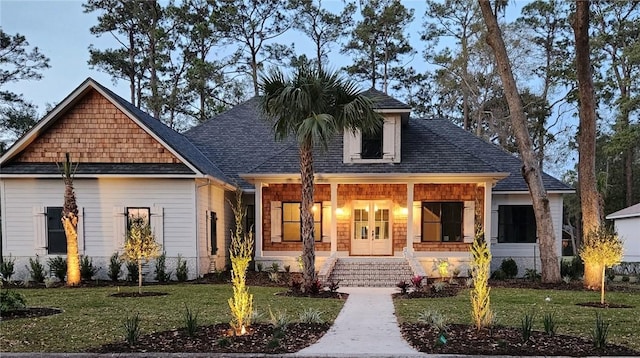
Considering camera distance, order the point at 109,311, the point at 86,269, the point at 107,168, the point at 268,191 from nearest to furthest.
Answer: the point at 109,311 → the point at 86,269 → the point at 107,168 → the point at 268,191

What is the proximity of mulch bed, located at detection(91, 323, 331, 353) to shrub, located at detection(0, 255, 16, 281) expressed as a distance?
951 centimetres

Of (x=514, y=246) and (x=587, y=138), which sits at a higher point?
(x=587, y=138)

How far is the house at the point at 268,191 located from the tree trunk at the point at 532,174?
3.28 ft

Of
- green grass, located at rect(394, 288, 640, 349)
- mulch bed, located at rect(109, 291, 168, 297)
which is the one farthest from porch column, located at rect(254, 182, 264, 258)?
green grass, located at rect(394, 288, 640, 349)

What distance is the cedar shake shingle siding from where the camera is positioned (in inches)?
559

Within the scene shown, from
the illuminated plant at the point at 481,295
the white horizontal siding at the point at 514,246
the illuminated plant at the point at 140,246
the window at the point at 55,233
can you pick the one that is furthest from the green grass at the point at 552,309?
the window at the point at 55,233

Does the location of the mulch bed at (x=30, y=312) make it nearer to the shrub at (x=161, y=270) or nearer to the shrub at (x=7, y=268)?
the shrub at (x=161, y=270)

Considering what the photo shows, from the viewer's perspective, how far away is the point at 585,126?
1317 centimetres

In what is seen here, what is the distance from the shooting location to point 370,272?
1423 centimetres

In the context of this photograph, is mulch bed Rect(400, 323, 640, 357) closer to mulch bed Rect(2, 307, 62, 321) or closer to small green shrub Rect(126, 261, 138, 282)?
mulch bed Rect(2, 307, 62, 321)

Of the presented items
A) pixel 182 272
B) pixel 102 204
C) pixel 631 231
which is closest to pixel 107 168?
pixel 102 204

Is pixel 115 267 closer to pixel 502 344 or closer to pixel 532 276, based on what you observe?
pixel 502 344

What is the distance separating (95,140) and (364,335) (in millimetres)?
10797

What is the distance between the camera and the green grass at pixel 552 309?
7340mm
